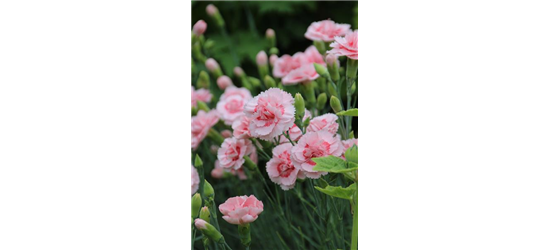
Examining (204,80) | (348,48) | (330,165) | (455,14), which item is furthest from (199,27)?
(455,14)

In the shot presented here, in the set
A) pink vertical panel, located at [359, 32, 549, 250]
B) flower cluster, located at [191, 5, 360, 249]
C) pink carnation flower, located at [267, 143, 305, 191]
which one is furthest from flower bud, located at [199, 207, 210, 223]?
pink vertical panel, located at [359, 32, 549, 250]

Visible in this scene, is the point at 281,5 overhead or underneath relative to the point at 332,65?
overhead

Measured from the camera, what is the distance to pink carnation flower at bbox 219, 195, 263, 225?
745 millimetres

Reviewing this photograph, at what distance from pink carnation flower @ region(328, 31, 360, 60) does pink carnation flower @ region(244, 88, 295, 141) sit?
4.4 inches

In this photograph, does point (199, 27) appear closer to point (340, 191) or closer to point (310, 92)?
point (310, 92)

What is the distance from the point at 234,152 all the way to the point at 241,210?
16 centimetres

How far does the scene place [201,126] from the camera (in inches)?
40.3

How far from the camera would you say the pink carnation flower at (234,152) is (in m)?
0.87

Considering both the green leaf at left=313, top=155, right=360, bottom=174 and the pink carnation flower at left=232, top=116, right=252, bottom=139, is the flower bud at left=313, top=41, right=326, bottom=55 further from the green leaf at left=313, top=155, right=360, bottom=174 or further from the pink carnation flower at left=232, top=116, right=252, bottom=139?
the green leaf at left=313, top=155, right=360, bottom=174

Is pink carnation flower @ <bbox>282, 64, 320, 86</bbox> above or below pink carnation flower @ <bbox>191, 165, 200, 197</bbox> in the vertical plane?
above

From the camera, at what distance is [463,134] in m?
0.51

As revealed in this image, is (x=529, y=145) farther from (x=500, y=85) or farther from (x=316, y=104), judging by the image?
(x=316, y=104)

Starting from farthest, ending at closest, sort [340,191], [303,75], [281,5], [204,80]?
[281,5], [204,80], [303,75], [340,191]

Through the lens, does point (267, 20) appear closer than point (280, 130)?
No
